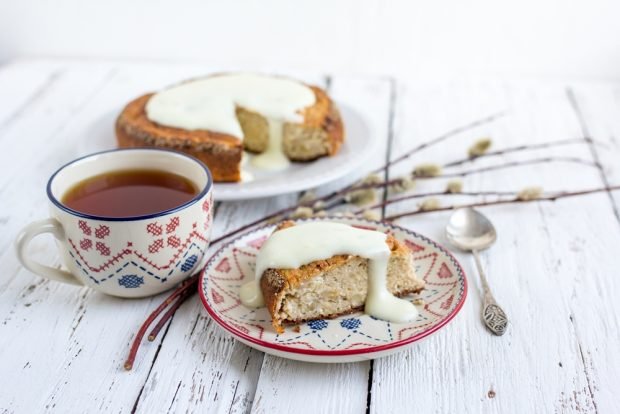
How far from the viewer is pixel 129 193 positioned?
1600 millimetres

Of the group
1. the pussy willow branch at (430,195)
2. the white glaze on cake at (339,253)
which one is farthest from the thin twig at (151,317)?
the pussy willow branch at (430,195)

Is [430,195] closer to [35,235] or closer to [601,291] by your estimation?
[601,291]

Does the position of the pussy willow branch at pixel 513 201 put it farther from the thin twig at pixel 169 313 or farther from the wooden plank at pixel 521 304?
the thin twig at pixel 169 313

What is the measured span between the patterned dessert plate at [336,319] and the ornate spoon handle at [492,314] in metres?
0.09

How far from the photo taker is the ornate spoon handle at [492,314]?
1.47 metres

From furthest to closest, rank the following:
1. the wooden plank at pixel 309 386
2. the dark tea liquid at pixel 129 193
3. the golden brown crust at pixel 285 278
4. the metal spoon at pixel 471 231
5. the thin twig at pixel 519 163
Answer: the thin twig at pixel 519 163, the metal spoon at pixel 471 231, the dark tea liquid at pixel 129 193, the golden brown crust at pixel 285 278, the wooden plank at pixel 309 386

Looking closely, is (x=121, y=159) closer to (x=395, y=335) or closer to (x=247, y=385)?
(x=247, y=385)

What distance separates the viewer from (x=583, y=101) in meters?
2.84

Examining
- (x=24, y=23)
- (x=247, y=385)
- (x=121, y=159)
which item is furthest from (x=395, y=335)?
(x=24, y=23)

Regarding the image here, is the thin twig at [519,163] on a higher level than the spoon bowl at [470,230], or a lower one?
lower

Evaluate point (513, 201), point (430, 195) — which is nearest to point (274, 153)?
point (430, 195)

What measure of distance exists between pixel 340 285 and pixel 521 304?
42cm

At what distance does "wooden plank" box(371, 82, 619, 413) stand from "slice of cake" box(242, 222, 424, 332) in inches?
4.6

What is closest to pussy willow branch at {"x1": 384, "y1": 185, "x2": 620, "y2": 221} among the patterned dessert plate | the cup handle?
the patterned dessert plate
